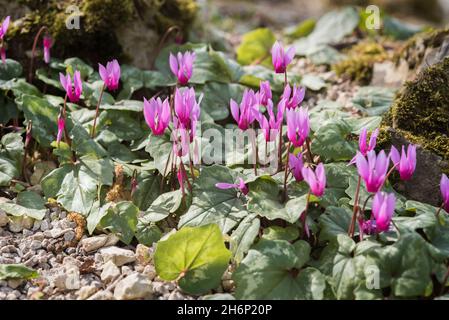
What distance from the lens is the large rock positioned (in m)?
2.65

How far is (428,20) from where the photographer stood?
10359 millimetres

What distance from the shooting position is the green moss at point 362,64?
4661mm

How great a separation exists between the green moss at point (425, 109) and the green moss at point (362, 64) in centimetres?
106

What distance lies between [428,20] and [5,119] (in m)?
8.16

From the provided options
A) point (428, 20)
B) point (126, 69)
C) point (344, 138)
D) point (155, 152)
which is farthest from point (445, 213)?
point (428, 20)

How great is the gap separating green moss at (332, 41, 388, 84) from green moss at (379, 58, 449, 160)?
1056 mm

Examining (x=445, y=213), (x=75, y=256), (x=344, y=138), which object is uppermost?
(x=344, y=138)

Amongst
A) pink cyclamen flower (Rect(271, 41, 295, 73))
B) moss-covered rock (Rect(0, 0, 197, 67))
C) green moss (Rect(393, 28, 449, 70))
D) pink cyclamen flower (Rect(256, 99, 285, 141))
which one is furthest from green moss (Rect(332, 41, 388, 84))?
pink cyclamen flower (Rect(256, 99, 285, 141))

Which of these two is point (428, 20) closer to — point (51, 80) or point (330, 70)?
point (330, 70)

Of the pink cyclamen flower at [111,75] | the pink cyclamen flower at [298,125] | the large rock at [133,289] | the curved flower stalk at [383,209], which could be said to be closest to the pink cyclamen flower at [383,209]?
the curved flower stalk at [383,209]

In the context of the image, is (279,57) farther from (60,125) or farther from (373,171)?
(60,125)

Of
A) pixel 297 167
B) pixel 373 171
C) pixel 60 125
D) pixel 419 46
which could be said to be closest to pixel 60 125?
pixel 60 125

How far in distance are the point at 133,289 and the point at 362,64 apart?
273 cm

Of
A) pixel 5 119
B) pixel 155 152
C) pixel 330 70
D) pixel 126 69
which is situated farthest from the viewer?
pixel 330 70
